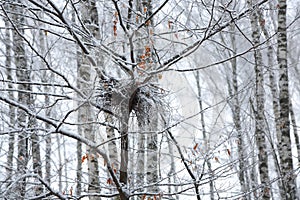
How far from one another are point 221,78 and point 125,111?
28.2ft

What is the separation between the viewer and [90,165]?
17.6 ft

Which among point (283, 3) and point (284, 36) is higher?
point (283, 3)

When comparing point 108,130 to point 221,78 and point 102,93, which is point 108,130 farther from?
point 221,78

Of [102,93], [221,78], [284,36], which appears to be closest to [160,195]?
[102,93]

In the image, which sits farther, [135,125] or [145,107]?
[135,125]

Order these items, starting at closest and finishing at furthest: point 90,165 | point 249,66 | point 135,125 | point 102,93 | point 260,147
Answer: point 102,93, point 135,125, point 90,165, point 260,147, point 249,66

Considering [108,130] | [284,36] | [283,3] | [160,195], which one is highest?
[283,3]

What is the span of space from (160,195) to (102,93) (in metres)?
1.10

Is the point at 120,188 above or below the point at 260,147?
below

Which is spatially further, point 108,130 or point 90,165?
point 108,130

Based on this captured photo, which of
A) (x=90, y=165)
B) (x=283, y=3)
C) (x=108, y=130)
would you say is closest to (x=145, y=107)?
(x=90, y=165)

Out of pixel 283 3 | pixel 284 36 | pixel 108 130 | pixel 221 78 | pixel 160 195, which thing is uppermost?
pixel 221 78

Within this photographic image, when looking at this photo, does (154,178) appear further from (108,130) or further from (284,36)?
(284,36)

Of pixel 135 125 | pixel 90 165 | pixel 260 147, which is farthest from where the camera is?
pixel 260 147
